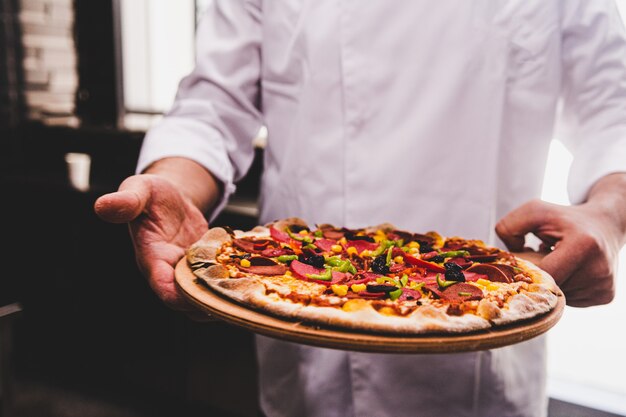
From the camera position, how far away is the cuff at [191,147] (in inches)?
58.2

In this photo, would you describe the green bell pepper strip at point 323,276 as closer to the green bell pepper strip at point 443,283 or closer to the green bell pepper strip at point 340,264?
the green bell pepper strip at point 340,264

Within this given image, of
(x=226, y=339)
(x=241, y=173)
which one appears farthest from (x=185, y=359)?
(x=241, y=173)

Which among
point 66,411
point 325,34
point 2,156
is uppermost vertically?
point 325,34

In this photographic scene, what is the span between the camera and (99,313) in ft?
10.9

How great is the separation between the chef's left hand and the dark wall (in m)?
1.61

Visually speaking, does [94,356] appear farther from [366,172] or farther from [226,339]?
[366,172]

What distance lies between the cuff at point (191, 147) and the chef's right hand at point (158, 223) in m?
0.16

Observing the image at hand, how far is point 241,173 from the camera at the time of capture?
1.75 meters

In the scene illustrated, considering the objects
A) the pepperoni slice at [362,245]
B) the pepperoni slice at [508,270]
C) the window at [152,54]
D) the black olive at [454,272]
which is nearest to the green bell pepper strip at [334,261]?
the pepperoni slice at [362,245]

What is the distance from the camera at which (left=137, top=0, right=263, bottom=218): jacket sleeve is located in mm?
1566

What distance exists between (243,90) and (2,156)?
2943mm

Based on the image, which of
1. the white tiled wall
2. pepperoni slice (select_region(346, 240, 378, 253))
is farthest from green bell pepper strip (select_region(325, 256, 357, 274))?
the white tiled wall

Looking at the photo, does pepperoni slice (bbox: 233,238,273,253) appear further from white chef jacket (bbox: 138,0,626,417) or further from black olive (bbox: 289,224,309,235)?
white chef jacket (bbox: 138,0,626,417)

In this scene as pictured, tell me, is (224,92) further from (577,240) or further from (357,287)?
(577,240)
